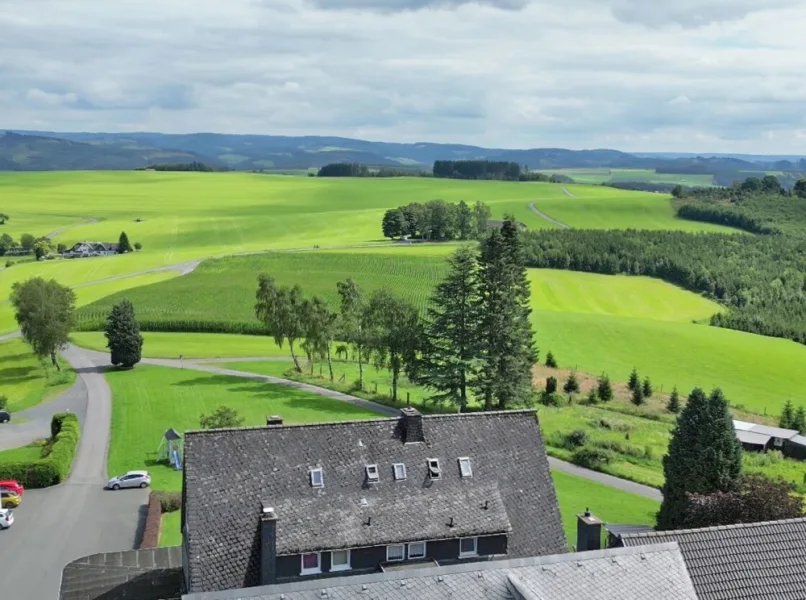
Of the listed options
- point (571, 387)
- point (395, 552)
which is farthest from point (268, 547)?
point (571, 387)

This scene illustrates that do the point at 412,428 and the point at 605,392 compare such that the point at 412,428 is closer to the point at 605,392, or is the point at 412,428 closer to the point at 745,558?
the point at 745,558

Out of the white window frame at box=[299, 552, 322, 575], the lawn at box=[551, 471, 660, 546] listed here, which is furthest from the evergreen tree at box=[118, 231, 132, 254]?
the white window frame at box=[299, 552, 322, 575]

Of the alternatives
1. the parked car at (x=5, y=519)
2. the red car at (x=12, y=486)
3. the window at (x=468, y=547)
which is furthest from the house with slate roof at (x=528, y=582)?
the red car at (x=12, y=486)

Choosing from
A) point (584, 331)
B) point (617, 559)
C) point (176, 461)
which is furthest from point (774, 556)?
point (584, 331)

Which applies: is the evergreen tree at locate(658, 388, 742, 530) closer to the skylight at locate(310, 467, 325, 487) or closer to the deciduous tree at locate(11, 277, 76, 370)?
the skylight at locate(310, 467, 325, 487)

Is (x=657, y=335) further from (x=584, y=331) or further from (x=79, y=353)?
(x=79, y=353)

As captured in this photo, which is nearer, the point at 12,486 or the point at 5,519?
the point at 5,519

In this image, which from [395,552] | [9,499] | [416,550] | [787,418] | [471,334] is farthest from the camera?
[787,418]
